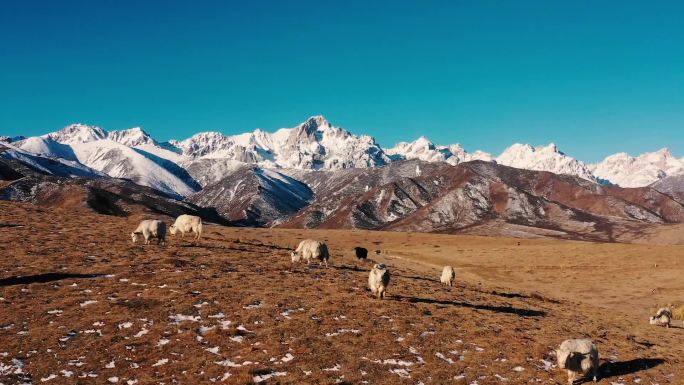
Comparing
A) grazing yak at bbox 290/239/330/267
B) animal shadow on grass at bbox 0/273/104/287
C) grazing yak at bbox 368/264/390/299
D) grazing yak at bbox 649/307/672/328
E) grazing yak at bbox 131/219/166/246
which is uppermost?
grazing yak at bbox 131/219/166/246

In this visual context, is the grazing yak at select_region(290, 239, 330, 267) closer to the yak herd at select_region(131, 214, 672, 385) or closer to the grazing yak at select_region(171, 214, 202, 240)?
the yak herd at select_region(131, 214, 672, 385)

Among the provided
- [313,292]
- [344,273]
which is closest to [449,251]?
[344,273]

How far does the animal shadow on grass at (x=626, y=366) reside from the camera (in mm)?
22750

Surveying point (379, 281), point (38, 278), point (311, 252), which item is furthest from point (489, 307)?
point (38, 278)

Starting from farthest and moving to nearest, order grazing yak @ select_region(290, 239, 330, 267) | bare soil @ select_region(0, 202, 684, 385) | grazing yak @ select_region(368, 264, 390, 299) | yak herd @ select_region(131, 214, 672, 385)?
grazing yak @ select_region(290, 239, 330, 267), grazing yak @ select_region(368, 264, 390, 299), yak herd @ select_region(131, 214, 672, 385), bare soil @ select_region(0, 202, 684, 385)

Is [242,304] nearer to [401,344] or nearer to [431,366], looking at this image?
[401,344]

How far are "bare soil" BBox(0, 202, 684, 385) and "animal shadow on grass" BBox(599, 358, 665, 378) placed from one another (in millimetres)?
61

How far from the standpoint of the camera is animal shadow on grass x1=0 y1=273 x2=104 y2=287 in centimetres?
2761

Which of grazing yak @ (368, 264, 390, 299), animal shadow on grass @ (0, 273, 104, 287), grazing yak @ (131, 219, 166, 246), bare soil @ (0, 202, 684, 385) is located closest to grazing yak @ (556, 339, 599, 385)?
bare soil @ (0, 202, 684, 385)

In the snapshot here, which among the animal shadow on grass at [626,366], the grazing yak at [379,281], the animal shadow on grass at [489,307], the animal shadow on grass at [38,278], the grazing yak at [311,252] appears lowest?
the animal shadow on grass at [626,366]

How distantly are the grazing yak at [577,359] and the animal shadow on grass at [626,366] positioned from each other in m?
1.39

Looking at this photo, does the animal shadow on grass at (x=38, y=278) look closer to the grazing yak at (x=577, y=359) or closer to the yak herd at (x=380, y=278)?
the yak herd at (x=380, y=278)

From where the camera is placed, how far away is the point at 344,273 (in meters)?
38.3

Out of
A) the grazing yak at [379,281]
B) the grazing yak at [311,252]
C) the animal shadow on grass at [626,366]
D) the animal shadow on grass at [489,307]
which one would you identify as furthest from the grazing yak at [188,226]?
the animal shadow on grass at [626,366]
